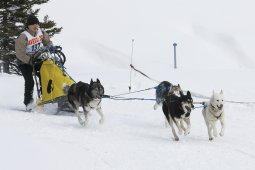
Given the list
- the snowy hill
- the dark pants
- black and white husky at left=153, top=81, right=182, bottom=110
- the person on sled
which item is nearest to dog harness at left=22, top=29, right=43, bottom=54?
the person on sled

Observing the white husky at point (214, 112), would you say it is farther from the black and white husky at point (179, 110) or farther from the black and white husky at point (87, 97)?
the black and white husky at point (87, 97)

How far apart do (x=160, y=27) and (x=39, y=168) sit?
23.9 m

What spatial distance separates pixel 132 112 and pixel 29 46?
2.24 metres

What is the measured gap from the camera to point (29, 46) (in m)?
8.15

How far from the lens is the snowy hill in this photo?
505cm

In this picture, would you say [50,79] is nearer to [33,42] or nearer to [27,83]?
[27,83]

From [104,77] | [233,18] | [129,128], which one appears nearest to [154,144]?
[129,128]

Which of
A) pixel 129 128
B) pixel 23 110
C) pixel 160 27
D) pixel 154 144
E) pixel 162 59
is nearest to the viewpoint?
pixel 154 144

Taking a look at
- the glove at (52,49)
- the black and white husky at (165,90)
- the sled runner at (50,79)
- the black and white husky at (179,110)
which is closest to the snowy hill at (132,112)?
the black and white husky at (179,110)

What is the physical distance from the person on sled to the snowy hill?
439 mm

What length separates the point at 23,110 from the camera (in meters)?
8.37

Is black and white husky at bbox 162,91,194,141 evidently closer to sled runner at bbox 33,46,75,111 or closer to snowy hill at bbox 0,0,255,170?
Answer: snowy hill at bbox 0,0,255,170

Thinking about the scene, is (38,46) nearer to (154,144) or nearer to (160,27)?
(154,144)

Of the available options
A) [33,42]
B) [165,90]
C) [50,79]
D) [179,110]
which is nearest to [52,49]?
[33,42]
